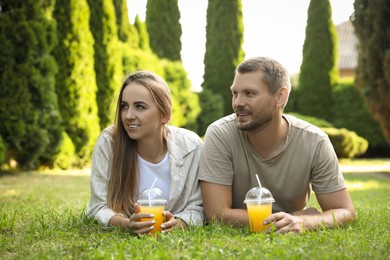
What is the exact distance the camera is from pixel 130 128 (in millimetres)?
3801

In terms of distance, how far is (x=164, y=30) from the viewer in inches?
850

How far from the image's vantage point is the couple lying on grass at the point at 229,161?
3.63 meters

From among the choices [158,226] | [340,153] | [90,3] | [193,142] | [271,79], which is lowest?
[340,153]

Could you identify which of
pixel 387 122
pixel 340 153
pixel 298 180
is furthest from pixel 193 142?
pixel 340 153

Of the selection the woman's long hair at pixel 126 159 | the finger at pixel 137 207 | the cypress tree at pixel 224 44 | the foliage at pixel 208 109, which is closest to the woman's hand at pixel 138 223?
the finger at pixel 137 207

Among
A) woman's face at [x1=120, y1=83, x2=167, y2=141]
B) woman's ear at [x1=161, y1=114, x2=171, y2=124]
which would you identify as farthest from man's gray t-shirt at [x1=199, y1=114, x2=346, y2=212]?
woman's face at [x1=120, y1=83, x2=167, y2=141]

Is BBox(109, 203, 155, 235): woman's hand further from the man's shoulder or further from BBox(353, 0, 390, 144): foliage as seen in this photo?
BBox(353, 0, 390, 144): foliage

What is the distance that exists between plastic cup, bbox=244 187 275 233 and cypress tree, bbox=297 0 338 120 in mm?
18873

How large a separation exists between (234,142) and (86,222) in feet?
4.06

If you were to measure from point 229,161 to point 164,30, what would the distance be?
18.3 metres

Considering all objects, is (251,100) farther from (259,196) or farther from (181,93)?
(181,93)

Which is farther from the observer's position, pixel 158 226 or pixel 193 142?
pixel 193 142

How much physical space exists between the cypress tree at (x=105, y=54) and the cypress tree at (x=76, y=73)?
1.20 m

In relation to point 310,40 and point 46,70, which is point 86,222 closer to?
point 46,70
